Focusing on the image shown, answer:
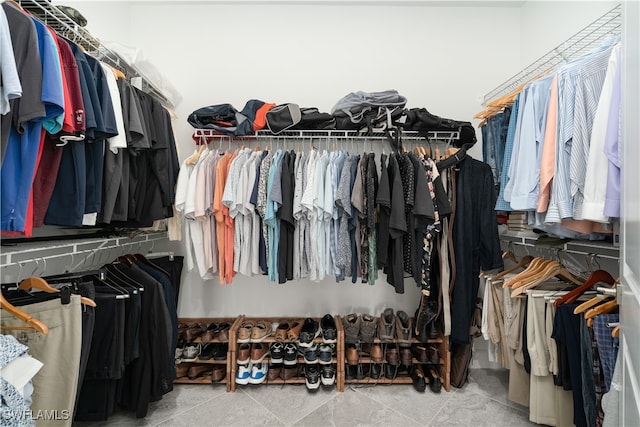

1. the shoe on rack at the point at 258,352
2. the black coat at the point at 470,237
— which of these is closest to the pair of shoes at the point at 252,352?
the shoe on rack at the point at 258,352

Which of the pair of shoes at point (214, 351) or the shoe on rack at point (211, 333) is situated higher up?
the shoe on rack at point (211, 333)

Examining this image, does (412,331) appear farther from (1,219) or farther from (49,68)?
(49,68)

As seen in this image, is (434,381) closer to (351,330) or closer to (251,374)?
(351,330)

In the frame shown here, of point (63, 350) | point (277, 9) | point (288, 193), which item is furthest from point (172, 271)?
point (277, 9)

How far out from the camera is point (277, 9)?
90.7 inches

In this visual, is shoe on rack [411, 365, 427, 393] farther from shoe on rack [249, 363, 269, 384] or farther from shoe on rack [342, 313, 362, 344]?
shoe on rack [249, 363, 269, 384]

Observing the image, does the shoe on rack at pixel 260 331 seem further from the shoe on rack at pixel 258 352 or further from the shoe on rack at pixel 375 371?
the shoe on rack at pixel 375 371

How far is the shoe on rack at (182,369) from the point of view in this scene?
1956mm

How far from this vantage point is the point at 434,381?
190 cm

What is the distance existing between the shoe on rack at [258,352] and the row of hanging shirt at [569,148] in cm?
177

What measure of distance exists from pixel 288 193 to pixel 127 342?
44.3 inches

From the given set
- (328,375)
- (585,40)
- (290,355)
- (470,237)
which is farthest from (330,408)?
A: (585,40)

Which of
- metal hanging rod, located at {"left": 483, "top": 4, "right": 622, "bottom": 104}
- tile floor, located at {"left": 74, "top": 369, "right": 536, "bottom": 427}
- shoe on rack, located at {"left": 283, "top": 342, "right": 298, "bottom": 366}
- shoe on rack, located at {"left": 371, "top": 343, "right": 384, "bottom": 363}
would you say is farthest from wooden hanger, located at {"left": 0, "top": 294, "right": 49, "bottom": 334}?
metal hanging rod, located at {"left": 483, "top": 4, "right": 622, "bottom": 104}

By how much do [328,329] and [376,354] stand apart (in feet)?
1.22
